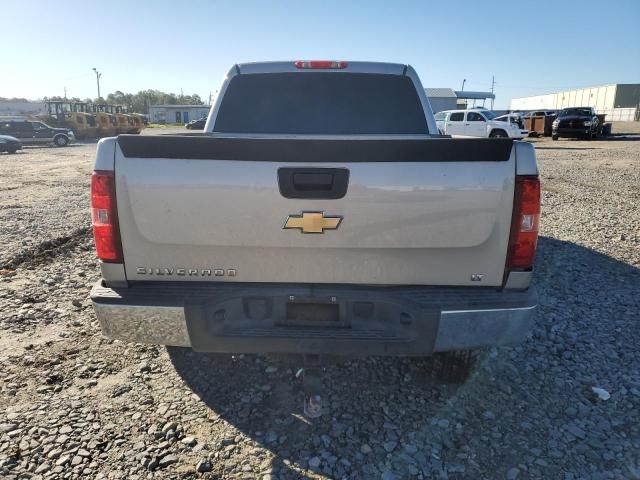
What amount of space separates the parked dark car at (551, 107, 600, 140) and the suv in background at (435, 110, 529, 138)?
6.39 m

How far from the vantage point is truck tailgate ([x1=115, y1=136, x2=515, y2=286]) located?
7.15 feet

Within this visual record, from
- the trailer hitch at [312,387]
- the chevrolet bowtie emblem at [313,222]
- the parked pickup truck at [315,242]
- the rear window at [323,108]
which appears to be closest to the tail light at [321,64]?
the rear window at [323,108]

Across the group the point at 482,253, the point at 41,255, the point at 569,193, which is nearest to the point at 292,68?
the point at 482,253

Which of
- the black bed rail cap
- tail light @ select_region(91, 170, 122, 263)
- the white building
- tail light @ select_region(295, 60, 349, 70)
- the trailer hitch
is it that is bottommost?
the trailer hitch

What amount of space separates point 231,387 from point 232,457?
658 mm

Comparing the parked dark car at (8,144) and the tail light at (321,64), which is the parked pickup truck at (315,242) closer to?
the tail light at (321,64)

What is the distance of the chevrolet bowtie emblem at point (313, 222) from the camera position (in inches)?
87.5

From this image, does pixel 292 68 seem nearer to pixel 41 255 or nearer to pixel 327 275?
pixel 327 275

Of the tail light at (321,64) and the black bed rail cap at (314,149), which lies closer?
the black bed rail cap at (314,149)

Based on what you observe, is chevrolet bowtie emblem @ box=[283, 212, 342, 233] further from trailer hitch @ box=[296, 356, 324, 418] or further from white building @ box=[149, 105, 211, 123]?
white building @ box=[149, 105, 211, 123]

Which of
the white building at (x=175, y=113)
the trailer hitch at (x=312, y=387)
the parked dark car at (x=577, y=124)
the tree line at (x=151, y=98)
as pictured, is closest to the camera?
the trailer hitch at (x=312, y=387)

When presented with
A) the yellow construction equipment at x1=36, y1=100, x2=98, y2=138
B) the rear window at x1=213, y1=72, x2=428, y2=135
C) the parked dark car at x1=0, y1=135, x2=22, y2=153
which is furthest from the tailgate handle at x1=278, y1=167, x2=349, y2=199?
the yellow construction equipment at x1=36, y1=100, x2=98, y2=138

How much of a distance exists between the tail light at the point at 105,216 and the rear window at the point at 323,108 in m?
2.02

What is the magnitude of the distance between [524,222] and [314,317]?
1175 millimetres
